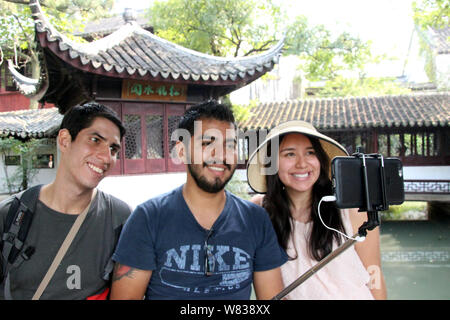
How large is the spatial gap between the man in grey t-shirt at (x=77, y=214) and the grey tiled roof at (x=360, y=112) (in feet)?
30.0

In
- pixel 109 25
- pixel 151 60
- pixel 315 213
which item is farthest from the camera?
pixel 109 25

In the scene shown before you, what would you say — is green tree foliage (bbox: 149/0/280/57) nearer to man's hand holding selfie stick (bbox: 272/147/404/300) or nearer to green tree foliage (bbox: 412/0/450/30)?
green tree foliage (bbox: 412/0/450/30)

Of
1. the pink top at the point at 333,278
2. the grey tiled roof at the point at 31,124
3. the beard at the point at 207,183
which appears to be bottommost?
the pink top at the point at 333,278

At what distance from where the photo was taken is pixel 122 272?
1.50 metres

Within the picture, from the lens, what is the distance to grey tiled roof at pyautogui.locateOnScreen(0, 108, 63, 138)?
9.46 metres

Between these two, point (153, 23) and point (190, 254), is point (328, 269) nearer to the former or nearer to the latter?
point (190, 254)

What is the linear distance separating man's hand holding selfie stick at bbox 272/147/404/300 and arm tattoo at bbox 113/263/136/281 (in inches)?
28.5

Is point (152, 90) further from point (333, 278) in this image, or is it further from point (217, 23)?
point (333, 278)

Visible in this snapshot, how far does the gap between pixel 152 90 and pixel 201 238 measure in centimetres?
515

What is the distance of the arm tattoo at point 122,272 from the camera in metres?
1.47

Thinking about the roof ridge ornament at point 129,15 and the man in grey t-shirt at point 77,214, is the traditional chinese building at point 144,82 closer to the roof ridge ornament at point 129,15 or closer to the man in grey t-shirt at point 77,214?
the roof ridge ornament at point 129,15

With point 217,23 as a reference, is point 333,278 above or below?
below

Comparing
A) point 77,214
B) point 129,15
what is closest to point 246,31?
point 129,15

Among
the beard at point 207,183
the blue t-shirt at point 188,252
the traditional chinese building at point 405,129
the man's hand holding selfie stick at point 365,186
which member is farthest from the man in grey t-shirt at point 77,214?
the traditional chinese building at point 405,129
